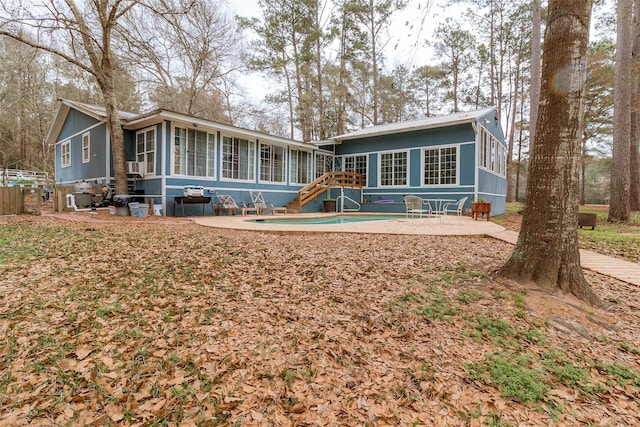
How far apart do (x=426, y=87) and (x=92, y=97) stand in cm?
2400

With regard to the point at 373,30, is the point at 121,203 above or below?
below

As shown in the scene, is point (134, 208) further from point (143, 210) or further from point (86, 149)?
point (86, 149)

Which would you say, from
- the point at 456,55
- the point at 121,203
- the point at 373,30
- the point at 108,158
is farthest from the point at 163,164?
the point at 456,55

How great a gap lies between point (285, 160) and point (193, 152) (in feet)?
13.9

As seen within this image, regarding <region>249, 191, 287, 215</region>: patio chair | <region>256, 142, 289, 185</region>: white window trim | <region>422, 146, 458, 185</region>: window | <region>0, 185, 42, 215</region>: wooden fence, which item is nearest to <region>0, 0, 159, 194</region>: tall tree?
<region>0, 185, 42, 215</region>: wooden fence

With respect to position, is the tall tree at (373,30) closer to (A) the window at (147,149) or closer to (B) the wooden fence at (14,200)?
(A) the window at (147,149)

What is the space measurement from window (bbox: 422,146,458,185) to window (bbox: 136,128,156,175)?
34.7 feet

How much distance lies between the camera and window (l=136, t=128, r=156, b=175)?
10.7 metres

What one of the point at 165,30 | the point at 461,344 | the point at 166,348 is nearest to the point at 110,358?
the point at 166,348

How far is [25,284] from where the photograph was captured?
3.27 m

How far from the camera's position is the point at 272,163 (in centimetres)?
1334

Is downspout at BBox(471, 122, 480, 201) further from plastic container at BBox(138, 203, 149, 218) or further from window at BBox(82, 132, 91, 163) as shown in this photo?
window at BBox(82, 132, 91, 163)

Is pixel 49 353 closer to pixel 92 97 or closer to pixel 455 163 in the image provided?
pixel 455 163

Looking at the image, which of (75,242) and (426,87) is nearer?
(75,242)
